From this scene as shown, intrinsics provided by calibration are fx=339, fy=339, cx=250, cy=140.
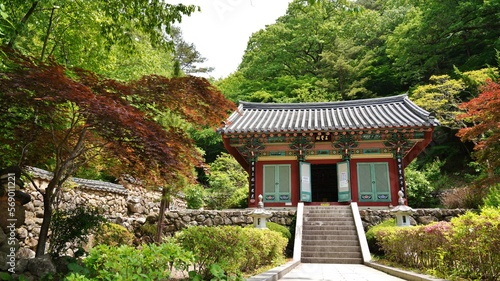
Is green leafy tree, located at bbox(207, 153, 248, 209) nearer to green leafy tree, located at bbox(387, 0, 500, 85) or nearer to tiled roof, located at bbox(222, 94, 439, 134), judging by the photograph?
tiled roof, located at bbox(222, 94, 439, 134)

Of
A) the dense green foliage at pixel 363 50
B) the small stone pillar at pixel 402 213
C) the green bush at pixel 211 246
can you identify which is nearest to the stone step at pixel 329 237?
the small stone pillar at pixel 402 213

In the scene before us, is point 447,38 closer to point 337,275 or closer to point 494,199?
point 494,199

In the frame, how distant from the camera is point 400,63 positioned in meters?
24.6

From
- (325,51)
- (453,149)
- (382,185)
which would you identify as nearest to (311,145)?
(382,185)

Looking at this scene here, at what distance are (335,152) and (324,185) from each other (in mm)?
6472

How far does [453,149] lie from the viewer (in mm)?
22125

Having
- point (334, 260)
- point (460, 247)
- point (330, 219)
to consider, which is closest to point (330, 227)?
point (330, 219)

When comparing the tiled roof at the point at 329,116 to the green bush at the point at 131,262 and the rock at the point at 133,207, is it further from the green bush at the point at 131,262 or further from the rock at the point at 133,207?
the green bush at the point at 131,262

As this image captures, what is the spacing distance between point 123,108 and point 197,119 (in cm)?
144

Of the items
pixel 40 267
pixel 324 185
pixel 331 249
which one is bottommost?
pixel 331 249

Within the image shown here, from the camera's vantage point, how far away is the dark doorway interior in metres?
20.5

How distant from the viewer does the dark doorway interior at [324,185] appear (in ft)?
67.3

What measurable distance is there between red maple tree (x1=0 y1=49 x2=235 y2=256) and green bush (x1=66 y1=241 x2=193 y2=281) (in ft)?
4.18

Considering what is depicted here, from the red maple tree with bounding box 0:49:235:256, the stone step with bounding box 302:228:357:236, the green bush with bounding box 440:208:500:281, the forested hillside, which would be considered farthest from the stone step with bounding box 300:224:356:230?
the red maple tree with bounding box 0:49:235:256
